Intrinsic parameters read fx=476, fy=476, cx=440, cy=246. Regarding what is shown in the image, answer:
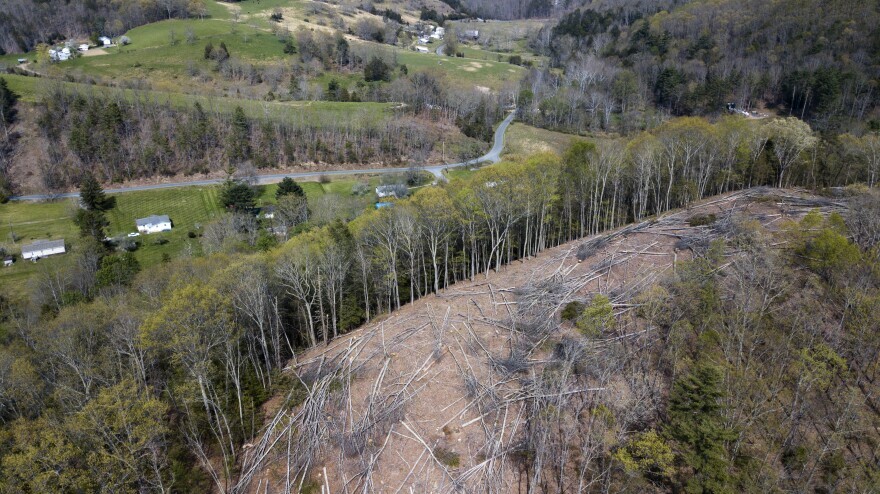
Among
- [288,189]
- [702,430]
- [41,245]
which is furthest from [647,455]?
[41,245]

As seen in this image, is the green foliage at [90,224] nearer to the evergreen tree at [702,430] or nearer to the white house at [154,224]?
the white house at [154,224]

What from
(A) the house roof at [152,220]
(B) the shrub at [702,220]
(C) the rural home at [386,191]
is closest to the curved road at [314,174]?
(C) the rural home at [386,191]

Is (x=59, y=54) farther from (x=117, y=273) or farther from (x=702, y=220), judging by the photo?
A: (x=702, y=220)

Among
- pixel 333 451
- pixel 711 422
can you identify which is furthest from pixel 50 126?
pixel 711 422

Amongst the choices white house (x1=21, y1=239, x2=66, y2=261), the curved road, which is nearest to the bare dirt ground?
white house (x1=21, y1=239, x2=66, y2=261)

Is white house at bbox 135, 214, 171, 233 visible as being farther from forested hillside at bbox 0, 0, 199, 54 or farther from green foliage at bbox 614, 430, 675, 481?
forested hillside at bbox 0, 0, 199, 54
